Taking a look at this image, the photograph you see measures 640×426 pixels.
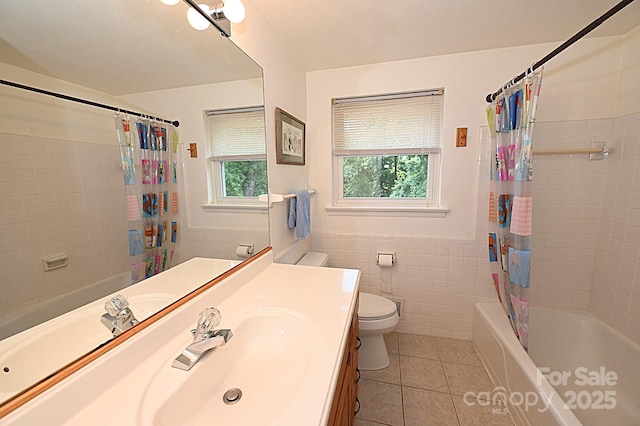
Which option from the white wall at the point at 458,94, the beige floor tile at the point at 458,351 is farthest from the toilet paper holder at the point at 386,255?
the beige floor tile at the point at 458,351

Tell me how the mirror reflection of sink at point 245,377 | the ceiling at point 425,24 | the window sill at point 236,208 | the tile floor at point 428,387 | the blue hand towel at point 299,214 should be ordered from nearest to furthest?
the mirror reflection of sink at point 245,377 < the window sill at point 236,208 < the ceiling at point 425,24 < the tile floor at point 428,387 < the blue hand towel at point 299,214

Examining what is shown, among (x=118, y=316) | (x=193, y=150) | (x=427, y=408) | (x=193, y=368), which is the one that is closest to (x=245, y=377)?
(x=193, y=368)

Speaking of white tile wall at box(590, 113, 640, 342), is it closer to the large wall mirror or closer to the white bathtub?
the white bathtub

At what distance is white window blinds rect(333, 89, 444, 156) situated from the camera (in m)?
1.97

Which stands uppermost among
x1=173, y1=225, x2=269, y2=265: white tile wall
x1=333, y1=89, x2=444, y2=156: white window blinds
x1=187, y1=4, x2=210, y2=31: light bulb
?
x1=187, y1=4, x2=210, y2=31: light bulb

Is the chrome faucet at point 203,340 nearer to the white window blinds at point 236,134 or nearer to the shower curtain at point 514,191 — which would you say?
the white window blinds at point 236,134

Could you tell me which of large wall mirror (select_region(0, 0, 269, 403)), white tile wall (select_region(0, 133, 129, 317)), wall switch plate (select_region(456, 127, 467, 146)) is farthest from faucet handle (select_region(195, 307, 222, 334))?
wall switch plate (select_region(456, 127, 467, 146))

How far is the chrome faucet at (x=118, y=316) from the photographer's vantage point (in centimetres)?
66

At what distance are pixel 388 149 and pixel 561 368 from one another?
1869 millimetres

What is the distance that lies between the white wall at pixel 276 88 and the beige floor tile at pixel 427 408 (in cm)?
114

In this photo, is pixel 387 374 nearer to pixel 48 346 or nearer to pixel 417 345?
pixel 417 345

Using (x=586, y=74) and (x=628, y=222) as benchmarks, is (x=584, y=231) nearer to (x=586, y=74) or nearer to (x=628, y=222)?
(x=628, y=222)

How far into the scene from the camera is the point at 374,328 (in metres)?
1.68

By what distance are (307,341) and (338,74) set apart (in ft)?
6.35
